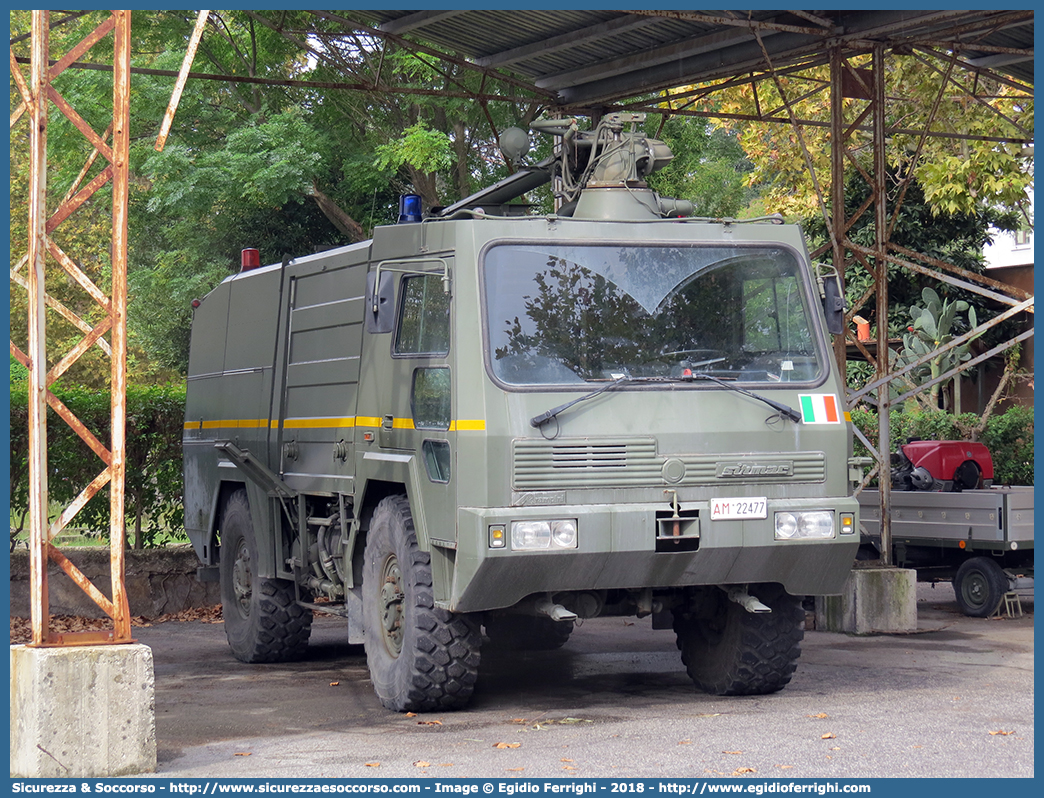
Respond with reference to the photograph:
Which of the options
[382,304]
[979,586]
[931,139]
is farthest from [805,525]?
[931,139]

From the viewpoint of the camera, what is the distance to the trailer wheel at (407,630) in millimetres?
7820

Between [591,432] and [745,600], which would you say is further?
[745,600]

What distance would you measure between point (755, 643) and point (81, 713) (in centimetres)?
401

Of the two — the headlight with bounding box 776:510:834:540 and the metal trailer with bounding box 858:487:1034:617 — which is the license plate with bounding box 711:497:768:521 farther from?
the metal trailer with bounding box 858:487:1034:617

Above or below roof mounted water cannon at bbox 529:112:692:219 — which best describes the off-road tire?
below

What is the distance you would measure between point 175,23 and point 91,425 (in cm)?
741

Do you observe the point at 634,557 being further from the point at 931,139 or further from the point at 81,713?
the point at 931,139

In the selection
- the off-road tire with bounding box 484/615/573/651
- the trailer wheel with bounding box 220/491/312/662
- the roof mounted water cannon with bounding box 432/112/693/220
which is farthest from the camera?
the off-road tire with bounding box 484/615/573/651

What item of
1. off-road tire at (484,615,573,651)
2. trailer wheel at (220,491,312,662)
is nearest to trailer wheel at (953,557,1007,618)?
off-road tire at (484,615,573,651)

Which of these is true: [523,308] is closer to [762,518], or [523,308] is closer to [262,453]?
[762,518]

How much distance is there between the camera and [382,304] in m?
7.88

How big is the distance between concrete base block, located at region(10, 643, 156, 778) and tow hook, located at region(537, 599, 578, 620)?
226cm

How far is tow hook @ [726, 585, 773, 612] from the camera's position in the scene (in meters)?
8.01

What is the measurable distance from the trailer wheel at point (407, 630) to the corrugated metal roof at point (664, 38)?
5.37 meters
